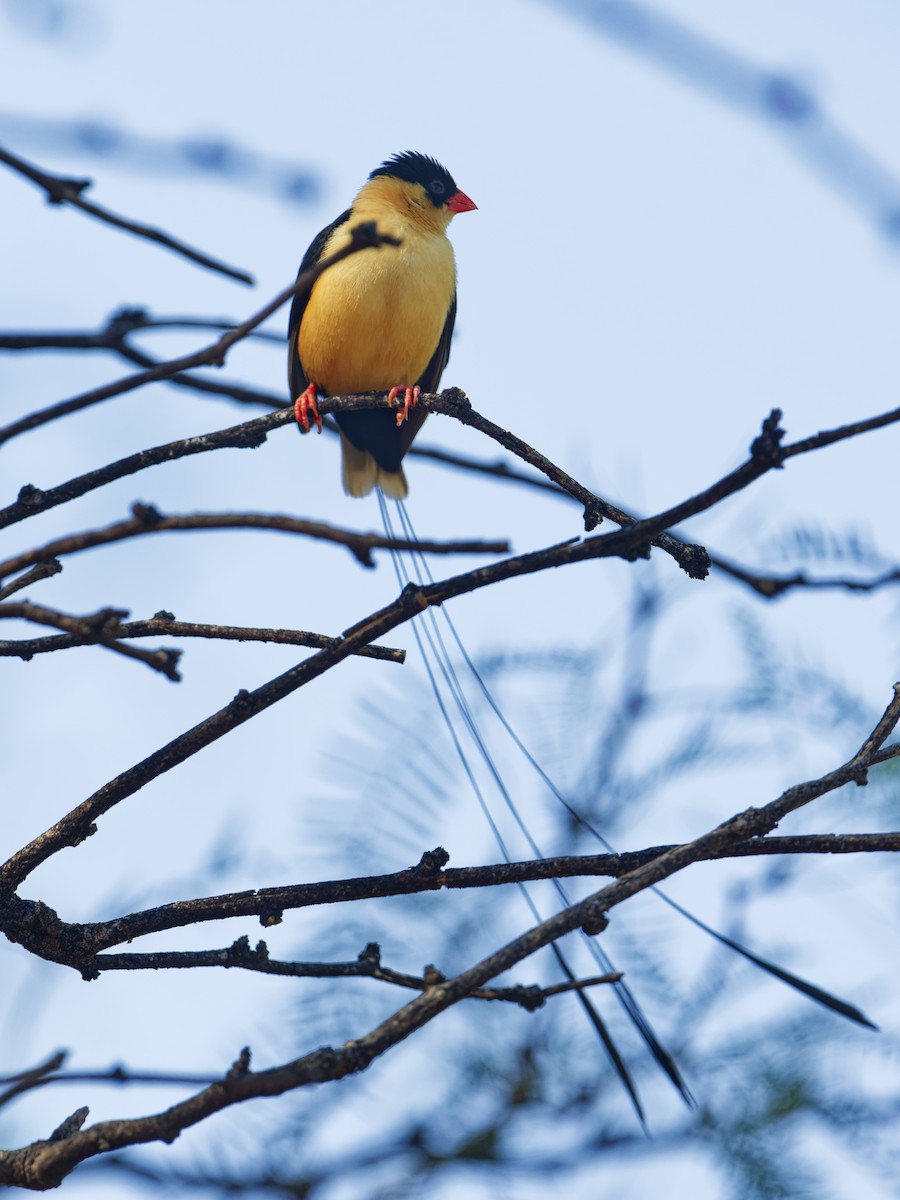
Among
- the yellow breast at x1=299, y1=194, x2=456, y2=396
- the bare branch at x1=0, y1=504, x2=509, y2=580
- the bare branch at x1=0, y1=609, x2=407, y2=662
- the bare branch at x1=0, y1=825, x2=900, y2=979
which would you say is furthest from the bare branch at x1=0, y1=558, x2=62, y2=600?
the yellow breast at x1=299, y1=194, x2=456, y2=396

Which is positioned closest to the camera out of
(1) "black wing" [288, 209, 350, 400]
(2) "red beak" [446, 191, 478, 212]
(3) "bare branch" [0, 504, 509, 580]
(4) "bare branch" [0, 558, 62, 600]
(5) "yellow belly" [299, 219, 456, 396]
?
(3) "bare branch" [0, 504, 509, 580]

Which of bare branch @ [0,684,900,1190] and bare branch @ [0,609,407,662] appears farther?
bare branch @ [0,609,407,662]

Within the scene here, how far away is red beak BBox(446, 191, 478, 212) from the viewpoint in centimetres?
455

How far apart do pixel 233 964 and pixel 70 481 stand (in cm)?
61

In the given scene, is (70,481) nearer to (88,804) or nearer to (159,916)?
(88,804)

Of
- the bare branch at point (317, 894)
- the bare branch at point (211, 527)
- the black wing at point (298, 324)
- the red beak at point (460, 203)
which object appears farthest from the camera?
the red beak at point (460, 203)

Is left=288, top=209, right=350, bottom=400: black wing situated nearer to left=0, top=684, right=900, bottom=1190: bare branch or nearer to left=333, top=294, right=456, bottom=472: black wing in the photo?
left=333, top=294, right=456, bottom=472: black wing

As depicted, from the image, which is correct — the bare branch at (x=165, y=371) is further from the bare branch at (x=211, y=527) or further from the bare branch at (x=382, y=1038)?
the bare branch at (x=382, y=1038)

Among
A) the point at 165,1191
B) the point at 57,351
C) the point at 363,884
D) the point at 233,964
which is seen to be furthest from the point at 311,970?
the point at 57,351

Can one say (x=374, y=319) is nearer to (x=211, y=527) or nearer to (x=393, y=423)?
(x=393, y=423)

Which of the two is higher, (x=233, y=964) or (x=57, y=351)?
(x=57, y=351)

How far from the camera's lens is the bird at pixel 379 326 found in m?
3.73

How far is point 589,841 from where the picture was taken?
7.32 ft

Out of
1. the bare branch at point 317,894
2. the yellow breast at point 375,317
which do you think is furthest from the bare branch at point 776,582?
the yellow breast at point 375,317
